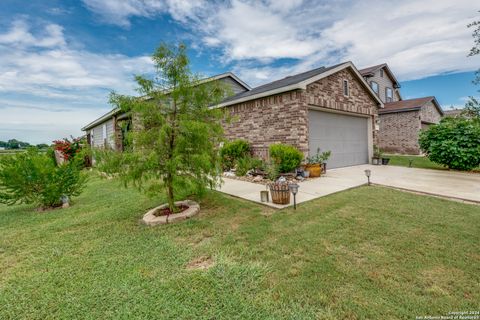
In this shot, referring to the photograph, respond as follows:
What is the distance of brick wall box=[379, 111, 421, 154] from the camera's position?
56.5 ft

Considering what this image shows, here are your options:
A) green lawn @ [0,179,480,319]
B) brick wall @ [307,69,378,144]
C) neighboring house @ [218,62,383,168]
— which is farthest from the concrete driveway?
brick wall @ [307,69,378,144]

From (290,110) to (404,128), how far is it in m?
15.1

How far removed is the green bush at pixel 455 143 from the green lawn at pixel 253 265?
247 inches

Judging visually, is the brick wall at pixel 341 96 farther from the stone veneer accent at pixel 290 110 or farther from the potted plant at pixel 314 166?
the potted plant at pixel 314 166

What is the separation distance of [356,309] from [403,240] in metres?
1.76

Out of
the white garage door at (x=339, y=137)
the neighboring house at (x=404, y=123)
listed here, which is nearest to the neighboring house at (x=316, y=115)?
the white garage door at (x=339, y=137)

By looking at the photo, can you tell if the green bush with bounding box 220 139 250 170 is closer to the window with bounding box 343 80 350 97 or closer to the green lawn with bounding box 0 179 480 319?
the green lawn with bounding box 0 179 480 319

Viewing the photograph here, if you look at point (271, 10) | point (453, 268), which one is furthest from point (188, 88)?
point (271, 10)

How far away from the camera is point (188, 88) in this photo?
394cm

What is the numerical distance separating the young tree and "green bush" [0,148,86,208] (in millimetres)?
2585

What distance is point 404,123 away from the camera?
17.8 m

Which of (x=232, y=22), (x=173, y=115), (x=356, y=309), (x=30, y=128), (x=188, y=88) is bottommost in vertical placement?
(x=356, y=309)

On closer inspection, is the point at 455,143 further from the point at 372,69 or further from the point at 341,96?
the point at 372,69

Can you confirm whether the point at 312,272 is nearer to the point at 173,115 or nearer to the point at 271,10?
the point at 173,115
